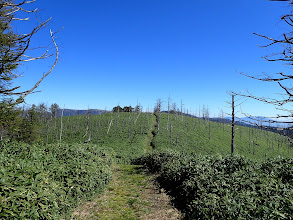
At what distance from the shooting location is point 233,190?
5.77m

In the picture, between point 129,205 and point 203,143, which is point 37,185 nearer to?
point 129,205

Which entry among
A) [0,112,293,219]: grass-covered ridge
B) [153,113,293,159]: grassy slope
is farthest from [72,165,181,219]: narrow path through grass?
[153,113,293,159]: grassy slope

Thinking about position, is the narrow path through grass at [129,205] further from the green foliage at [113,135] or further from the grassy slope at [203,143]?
the grassy slope at [203,143]

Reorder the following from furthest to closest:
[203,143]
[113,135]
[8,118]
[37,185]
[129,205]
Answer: [113,135]
[203,143]
[129,205]
[8,118]
[37,185]

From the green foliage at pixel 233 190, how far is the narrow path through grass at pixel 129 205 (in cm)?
72

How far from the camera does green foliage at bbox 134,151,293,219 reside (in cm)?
414

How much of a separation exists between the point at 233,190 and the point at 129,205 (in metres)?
4.79

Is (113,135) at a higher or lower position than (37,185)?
lower

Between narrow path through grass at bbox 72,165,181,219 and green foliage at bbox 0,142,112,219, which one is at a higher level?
green foliage at bbox 0,142,112,219

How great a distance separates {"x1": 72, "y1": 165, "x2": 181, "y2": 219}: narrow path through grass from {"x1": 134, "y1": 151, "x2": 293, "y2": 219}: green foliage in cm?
72

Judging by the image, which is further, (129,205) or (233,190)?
(129,205)

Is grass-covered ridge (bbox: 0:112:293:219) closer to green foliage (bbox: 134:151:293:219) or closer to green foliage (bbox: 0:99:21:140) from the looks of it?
green foliage (bbox: 134:151:293:219)

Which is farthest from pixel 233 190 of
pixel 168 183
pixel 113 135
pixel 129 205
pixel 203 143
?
pixel 113 135

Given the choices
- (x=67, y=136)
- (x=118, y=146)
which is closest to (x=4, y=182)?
(x=118, y=146)
